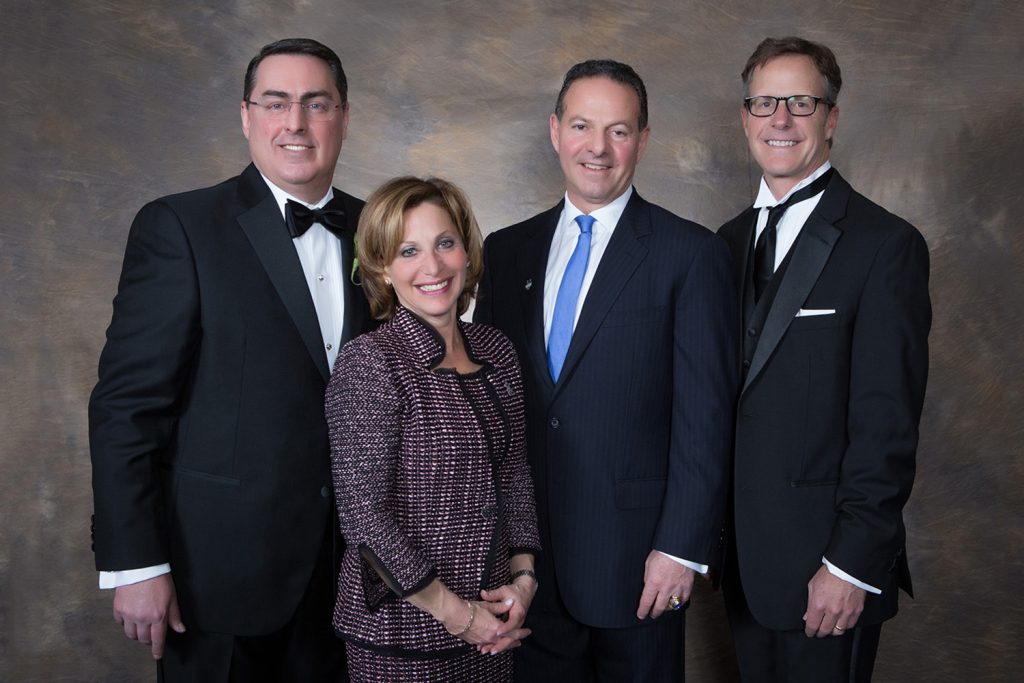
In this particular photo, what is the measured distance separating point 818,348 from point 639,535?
614mm

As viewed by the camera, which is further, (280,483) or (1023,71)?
(1023,71)

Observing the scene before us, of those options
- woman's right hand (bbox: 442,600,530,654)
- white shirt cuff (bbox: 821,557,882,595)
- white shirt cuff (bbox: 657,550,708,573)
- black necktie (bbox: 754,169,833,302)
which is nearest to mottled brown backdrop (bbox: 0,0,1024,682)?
black necktie (bbox: 754,169,833,302)

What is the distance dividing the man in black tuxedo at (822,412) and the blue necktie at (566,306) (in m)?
0.42

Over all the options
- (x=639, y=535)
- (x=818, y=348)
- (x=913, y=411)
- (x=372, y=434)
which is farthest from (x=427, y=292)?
(x=913, y=411)

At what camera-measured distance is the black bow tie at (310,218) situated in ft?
7.50

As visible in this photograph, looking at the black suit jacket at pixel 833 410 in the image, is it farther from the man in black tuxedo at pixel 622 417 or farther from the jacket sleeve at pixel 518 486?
the jacket sleeve at pixel 518 486

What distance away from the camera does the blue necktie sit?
2357mm

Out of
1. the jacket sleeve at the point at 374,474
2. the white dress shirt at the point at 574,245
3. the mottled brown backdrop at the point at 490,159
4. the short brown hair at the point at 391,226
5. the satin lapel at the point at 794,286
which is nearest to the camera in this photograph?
the jacket sleeve at the point at 374,474

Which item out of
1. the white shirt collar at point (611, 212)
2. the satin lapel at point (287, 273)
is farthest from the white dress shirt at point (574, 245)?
the satin lapel at point (287, 273)

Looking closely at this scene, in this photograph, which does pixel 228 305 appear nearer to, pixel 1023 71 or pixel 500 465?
pixel 500 465

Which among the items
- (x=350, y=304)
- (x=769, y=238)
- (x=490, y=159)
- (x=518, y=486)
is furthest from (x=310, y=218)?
(x=490, y=159)

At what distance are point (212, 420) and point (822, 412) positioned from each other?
1419 millimetres

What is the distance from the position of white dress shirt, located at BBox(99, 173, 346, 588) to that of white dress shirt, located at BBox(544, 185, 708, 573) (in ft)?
1.69

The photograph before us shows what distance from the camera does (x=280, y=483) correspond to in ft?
7.23
